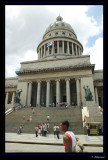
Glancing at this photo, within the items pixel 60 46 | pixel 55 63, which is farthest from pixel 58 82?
pixel 60 46

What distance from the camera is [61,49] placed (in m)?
51.2

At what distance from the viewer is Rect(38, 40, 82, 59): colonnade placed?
49.2 meters

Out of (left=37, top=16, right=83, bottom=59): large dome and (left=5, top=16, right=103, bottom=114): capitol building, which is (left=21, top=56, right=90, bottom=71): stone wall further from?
(left=37, top=16, right=83, bottom=59): large dome

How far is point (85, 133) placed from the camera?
15023 mm

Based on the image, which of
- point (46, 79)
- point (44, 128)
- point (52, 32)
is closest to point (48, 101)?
point (46, 79)

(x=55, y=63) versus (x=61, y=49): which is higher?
(x=61, y=49)

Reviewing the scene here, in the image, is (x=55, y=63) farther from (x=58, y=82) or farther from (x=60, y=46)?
(x=60, y=46)

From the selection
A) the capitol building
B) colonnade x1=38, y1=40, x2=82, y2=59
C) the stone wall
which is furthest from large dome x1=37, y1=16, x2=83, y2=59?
the capitol building

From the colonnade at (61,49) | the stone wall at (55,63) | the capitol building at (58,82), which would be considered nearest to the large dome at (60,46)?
the colonnade at (61,49)

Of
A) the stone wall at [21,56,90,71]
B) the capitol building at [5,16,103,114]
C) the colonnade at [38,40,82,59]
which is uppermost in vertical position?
the colonnade at [38,40,82,59]

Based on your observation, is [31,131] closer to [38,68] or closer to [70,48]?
[38,68]

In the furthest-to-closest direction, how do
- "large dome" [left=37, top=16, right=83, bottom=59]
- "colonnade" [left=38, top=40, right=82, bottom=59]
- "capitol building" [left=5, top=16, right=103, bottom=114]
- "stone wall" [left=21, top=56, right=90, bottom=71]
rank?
"colonnade" [left=38, top=40, right=82, bottom=59]
"large dome" [left=37, top=16, right=83, bottom=59]
"stone wall" [left=21, top=56, right=90, bottom=71]
"capitol building" [left=5, top=16, right=103, bottom=114]
